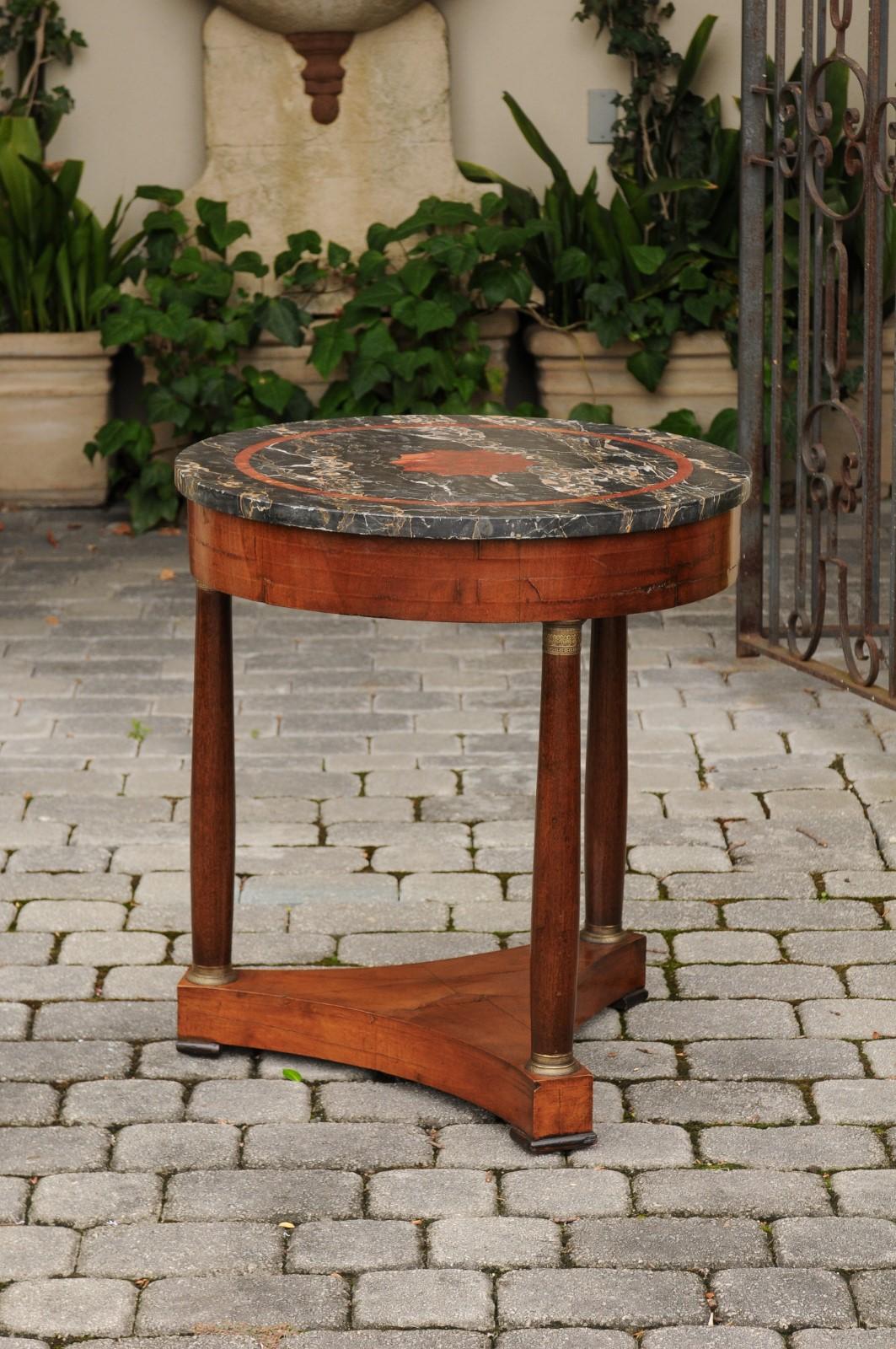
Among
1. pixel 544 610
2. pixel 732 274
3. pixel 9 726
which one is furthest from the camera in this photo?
pixel 732 274

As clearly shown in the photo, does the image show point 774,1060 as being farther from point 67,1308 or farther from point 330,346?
point 330,346

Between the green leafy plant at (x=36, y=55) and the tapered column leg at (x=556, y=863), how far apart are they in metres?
5.01

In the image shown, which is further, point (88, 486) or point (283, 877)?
point (88, 486)

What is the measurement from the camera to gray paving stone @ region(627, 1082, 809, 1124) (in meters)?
2.91

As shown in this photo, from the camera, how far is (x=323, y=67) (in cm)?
693

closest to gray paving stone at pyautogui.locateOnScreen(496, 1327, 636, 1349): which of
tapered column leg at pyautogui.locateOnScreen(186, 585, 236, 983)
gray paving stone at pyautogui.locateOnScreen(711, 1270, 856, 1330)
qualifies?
gray paving stone at pyautogui.locateOnScreen(711, 1270, 856, 1330)

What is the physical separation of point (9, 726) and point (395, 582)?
2.28 m

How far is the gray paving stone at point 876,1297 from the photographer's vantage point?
2402 millimetres

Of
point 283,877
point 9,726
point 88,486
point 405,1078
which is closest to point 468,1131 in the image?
point 405,1078

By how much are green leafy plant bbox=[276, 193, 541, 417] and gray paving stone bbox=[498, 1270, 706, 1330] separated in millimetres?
4299

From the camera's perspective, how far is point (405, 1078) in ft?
9.86

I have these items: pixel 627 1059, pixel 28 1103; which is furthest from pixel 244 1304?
pixel 627 1059

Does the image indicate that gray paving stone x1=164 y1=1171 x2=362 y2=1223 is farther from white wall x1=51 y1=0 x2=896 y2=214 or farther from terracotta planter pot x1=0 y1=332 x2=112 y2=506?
white wall x1=51 y1=0 x2=896 y2=214

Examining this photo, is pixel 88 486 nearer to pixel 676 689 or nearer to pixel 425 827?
pixel 676 689
